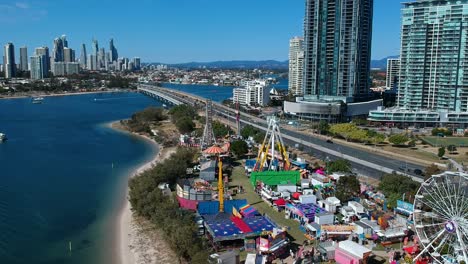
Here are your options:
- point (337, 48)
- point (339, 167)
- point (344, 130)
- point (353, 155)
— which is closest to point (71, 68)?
point (337, 48)

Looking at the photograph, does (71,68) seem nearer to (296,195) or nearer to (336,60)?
(336,60)

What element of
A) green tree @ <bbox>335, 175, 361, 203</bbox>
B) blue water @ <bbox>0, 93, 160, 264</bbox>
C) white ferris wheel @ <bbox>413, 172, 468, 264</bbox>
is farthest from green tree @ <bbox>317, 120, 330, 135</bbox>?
white ferris wheel @ <bbox>413, 172, 468, 264</bbox>

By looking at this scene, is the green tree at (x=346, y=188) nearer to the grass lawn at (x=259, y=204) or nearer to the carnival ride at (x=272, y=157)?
the grass lawn at (x=259, y=204)

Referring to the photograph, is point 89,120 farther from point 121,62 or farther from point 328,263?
point 121,62

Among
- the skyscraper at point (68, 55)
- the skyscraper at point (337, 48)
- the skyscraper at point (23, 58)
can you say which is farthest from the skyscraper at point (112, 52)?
the skyscraper at point (337, 48)

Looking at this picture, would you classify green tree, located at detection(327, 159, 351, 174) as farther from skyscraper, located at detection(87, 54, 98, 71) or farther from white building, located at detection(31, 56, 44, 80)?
skyscraper, located at detection(87, 54, 98, 71)

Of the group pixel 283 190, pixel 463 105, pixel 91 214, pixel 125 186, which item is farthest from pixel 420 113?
pixel 91 214
